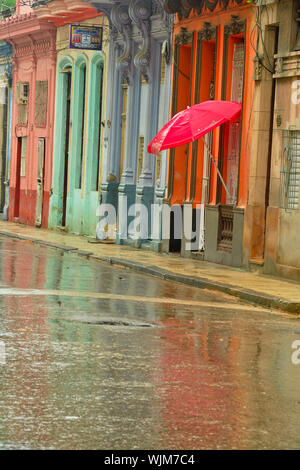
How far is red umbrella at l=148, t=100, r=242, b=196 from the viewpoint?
2150 cm

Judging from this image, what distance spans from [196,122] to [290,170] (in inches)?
99.4

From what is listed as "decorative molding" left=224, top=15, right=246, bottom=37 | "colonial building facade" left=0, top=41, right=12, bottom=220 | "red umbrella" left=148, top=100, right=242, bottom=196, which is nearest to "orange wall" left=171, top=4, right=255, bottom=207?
"decorative molding" left=224, top=15, right=246, bottom=37

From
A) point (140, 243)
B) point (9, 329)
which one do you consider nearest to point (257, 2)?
point (140, 243)

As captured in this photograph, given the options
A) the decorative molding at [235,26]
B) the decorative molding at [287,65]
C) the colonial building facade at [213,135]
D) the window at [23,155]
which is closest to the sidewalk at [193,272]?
the colonial building facade at [213,135]

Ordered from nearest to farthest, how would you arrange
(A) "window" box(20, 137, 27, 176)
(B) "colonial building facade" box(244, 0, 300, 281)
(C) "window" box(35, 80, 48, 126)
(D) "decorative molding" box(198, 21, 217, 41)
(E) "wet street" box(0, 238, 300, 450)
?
(E) "wet street" box(0, 238, 300, 450), (B) "colonial building facade" box(244, 0, 300, 281), (D) "decorative molding" box(198, 21, 217, 41), (C) "window" box(35, 80, 48, 126), (A) "window" box(20, 137, 27, 176)

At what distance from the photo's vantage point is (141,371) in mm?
9391

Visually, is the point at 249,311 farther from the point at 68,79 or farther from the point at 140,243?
the point at 68,79

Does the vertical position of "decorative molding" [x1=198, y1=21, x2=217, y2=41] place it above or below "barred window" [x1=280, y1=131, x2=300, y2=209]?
above

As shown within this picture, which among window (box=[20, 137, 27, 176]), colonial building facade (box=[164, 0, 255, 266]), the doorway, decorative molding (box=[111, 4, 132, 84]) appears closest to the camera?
colonial building facade (box=[164, 0, 255, 266])

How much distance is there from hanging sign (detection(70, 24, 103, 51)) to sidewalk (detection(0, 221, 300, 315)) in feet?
16.3

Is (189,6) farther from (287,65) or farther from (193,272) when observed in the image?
(193,272)

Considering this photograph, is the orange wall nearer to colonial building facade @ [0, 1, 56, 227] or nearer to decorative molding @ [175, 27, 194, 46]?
decorative molding @ [175, 27, 194, 46]

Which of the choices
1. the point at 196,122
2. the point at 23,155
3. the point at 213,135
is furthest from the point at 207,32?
the point at 23,155

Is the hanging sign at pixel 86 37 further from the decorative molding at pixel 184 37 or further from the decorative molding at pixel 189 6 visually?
the decorative molding at pixel 184 37
